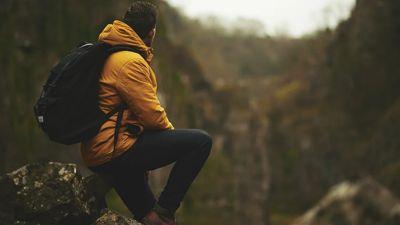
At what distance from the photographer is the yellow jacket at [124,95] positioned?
452cm

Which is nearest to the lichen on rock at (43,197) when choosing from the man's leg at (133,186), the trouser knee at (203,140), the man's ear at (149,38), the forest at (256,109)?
the man's leg at (133,186)

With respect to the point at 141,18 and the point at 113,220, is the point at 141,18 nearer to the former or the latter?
the point at 141,18

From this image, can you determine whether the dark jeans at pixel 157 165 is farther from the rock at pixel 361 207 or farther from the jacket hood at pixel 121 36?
the rock at pixel 361 207

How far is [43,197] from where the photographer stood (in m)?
4.96

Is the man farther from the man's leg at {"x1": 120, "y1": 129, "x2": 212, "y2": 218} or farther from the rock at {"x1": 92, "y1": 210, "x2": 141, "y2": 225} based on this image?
the rock at {"x1": 92, "y1": 210, "x2": 141, "y2": 225}

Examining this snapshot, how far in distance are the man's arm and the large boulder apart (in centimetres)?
96

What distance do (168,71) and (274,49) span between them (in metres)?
42.6

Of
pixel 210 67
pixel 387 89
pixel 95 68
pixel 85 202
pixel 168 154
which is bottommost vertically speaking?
pixel 210 67

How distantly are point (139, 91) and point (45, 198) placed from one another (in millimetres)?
1291

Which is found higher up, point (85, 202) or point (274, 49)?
point (85, 202)

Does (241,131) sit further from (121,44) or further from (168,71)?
(121,44)

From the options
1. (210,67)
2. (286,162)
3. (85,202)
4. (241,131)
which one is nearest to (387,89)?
(241,131)

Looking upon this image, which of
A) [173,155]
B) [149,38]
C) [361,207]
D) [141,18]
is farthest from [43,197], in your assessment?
[361,207]

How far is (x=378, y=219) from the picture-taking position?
1341 cm
